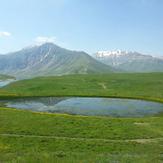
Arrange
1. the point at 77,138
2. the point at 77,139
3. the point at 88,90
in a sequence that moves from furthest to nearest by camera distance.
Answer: the point at 88,90
the point at 77,138
the point at 77,139

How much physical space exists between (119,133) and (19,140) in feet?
54.0

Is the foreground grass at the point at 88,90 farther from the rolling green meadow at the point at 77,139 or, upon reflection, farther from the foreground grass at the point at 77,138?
the rolling green meadow at the point at 77,139

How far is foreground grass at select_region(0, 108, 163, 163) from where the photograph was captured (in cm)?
3012

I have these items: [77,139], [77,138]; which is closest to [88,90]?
[77,138]

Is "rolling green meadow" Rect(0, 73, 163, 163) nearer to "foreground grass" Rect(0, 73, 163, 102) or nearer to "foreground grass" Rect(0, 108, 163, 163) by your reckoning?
"foreground grass" Rect(0, 108, 163, 163)

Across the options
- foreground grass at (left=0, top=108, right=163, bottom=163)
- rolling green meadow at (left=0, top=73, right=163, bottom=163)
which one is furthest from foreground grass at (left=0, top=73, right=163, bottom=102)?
rolling green meadow at (left=0, top=73, right=163, bottom=163)

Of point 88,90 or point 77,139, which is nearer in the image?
point 77,139

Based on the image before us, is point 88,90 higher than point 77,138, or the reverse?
point 88,90

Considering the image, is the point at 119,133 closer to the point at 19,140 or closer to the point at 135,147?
the point at 135,147

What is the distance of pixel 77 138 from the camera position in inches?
1670

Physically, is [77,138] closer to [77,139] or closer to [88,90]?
[77,139]

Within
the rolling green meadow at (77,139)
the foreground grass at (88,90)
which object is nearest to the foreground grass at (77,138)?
the rolling green meadow at (77,139)

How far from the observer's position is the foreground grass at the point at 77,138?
3012 centimetres

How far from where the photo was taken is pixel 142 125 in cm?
5409
